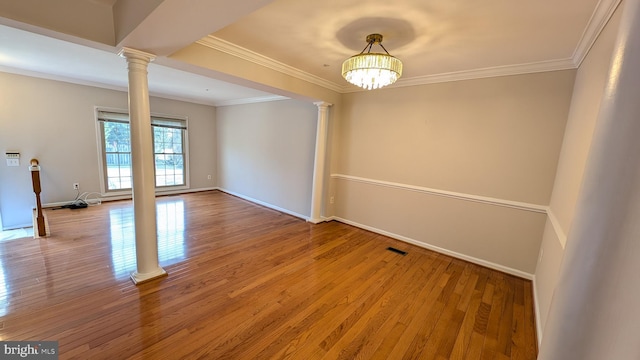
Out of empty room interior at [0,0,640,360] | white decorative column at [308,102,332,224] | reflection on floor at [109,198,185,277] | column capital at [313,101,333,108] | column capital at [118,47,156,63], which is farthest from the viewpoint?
white decorative column at [308,102,332,224]

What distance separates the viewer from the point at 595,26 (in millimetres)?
1714

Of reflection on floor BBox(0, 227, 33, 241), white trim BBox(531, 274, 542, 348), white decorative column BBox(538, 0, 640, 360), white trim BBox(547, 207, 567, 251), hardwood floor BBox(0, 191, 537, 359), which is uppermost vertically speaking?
white decorative column BBox(538, 0, 640, 360)

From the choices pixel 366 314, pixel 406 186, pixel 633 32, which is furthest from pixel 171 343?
pixel 406 186

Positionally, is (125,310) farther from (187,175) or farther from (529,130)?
(187,175)

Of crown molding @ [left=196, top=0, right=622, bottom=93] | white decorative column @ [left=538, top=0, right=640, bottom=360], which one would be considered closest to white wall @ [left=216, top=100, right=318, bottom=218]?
crown molding @ [left=196, top=0, right=622, bottom=93]

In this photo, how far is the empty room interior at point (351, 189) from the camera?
710 millimetres

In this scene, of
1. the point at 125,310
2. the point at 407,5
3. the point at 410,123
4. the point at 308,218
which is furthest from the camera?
the point at 308,218

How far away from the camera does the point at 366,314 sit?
6.97 feet

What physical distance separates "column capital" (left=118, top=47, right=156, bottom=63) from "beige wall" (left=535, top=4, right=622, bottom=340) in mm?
3216

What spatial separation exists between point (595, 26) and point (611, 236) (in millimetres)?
2299

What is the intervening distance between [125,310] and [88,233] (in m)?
2.26

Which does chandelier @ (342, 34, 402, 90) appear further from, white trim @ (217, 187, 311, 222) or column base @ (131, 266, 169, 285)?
white trim @ (217, 187, 311, 222)

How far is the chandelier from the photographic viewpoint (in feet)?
6.44

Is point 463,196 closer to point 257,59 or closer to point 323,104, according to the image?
point 323,104
